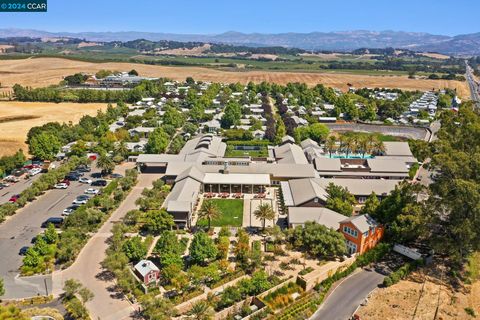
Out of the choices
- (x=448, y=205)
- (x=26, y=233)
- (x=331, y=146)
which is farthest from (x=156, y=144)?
(x=448, y=205)

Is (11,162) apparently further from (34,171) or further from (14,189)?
(14,189)

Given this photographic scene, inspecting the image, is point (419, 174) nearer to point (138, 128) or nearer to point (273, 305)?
point (273, 305)

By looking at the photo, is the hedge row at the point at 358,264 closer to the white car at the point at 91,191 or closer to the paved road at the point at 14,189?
the white car at the point at 91,191

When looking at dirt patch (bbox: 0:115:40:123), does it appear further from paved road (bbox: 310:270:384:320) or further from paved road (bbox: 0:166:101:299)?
paved road (bbox: 310:270:384:320)

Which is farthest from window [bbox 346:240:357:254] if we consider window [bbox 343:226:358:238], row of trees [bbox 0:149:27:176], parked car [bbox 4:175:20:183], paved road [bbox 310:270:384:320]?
row of trees [bbox 0:149:27:176]

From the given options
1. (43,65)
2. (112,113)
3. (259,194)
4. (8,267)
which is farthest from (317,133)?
(43,65)
